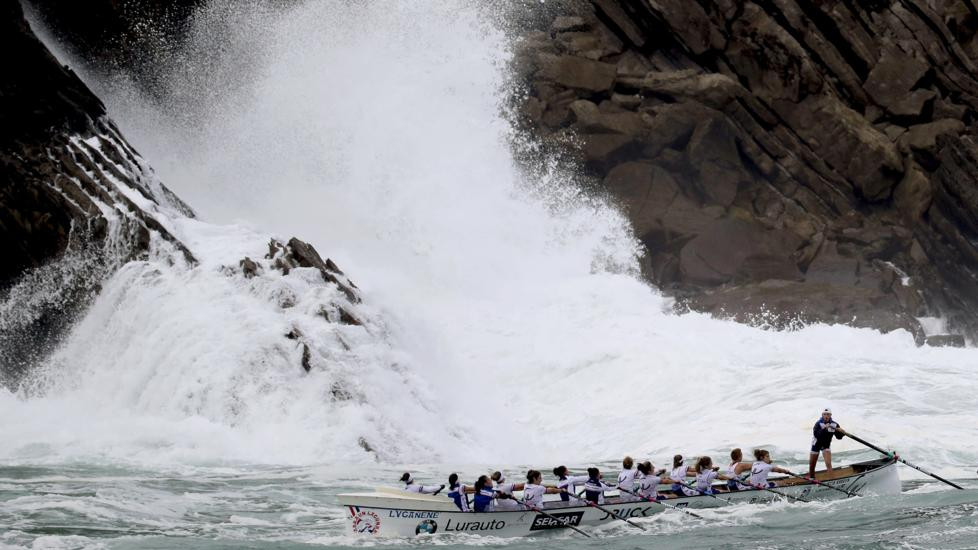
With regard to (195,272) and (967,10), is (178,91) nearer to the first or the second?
(195,272)

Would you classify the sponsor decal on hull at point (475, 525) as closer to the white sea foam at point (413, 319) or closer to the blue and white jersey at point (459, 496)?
the blue and white jersey at point (459, 496)

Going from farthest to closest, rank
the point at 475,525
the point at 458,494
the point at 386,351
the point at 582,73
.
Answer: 1. the point at 582,73
2. the point at 386,351
3. the point at 475,525
4. the point at 458,494

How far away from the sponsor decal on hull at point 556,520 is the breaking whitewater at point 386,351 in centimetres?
42

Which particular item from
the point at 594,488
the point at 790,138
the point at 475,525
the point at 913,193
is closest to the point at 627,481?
the point at 594,488

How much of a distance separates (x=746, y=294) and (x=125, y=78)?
2164 cm

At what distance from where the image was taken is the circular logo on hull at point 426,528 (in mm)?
16500

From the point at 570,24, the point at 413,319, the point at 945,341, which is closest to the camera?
the point at 413,319

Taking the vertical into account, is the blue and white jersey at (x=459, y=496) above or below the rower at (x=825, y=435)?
below

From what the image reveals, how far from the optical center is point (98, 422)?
79.0ft

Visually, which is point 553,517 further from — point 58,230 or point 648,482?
point 58,230

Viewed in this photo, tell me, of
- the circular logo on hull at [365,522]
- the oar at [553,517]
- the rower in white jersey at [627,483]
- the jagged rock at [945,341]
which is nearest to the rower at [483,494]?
the oar at [553,517]

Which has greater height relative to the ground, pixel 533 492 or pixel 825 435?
pixel 825 435

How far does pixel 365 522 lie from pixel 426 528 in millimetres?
895

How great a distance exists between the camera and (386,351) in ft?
85.3
